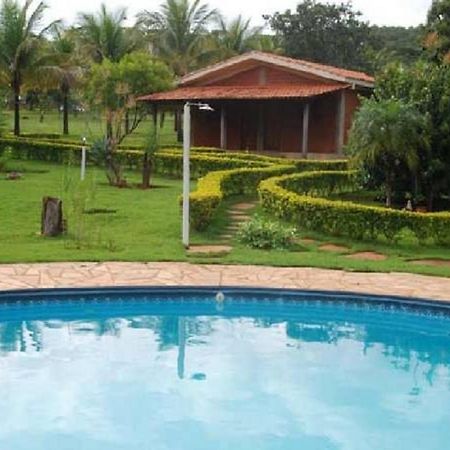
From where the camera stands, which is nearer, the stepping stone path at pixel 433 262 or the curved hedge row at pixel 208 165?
the stepping stone path at pixel 433 262

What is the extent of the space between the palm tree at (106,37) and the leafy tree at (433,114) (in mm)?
23598

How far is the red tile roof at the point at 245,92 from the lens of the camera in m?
27.7

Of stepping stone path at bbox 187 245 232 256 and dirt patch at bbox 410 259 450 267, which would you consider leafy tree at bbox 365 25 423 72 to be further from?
stepping stone path at bbox 187 245 232 256

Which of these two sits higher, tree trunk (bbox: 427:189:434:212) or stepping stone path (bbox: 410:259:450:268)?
tree trunk (bbox: 427:189:434:212)

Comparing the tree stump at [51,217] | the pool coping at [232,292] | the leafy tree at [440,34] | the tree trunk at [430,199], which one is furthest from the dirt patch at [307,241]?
the leafy tree at [440,34]

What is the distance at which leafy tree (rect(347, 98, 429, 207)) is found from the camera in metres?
15.0

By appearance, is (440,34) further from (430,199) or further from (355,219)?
(355,219)

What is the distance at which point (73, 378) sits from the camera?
301 inches

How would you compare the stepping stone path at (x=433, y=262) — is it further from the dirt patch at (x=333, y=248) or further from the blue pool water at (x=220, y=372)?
the blue pool water at (x=220, y=372)

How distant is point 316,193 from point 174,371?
458 inches

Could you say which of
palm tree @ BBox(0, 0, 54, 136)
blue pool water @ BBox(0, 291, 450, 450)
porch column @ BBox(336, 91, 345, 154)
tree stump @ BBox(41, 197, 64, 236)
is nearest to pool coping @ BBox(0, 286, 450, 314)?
blue pool water @ BBox(0, 291, 450, 450)

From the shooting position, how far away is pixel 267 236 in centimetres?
1238

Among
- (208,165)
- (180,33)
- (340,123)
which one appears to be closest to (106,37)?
(180,33)

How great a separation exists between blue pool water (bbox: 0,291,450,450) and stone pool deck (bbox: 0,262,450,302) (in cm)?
22
